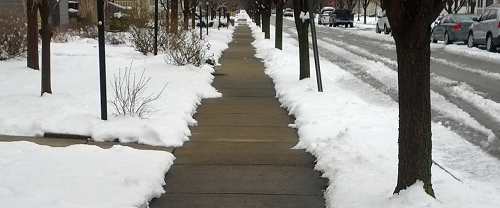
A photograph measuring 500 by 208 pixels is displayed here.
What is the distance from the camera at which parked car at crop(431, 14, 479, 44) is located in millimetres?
28047

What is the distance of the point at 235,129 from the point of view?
8.84m

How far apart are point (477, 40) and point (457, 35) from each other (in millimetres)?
2699

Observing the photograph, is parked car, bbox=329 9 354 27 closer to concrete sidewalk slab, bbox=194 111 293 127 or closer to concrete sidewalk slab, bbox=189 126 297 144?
concrete sidewalk slab, bbox=194 111 293 127

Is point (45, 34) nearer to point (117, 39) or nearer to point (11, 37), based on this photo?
point (11, 37)

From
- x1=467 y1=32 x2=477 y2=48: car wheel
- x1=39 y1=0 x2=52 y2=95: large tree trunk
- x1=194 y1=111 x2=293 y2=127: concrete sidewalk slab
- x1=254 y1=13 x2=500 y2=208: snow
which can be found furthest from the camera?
x1=467 y1=32 x2=477 y2=48: car wheel

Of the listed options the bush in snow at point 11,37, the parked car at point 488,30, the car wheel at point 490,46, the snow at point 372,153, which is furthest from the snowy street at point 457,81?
the bush in snow at point 11,37

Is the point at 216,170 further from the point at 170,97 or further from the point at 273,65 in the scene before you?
the point at 273,65

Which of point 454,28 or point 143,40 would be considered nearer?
point 143,40

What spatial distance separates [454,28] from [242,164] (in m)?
23.7

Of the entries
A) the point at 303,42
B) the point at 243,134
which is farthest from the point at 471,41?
the point at 243,134

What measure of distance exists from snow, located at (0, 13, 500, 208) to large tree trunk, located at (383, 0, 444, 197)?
0.15m

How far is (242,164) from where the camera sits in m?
6.83

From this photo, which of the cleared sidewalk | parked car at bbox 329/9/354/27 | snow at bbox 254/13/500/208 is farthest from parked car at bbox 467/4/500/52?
parked car at bbox 329/9/354/27

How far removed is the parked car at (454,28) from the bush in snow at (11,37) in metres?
18.7
